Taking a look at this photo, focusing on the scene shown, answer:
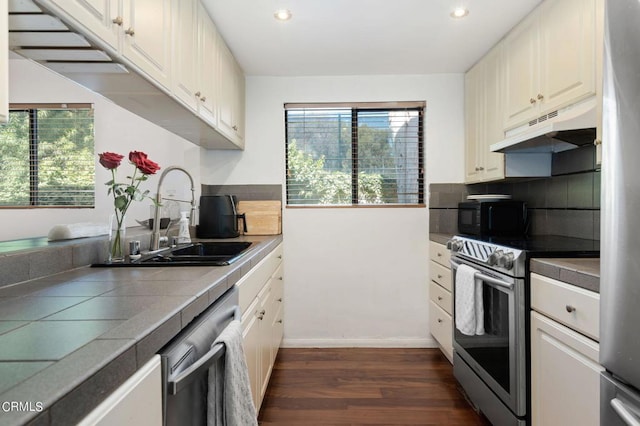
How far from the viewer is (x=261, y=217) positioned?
2834 millimetres

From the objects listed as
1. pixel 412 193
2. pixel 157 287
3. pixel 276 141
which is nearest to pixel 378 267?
pixel 412 193

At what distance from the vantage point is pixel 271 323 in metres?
2.20

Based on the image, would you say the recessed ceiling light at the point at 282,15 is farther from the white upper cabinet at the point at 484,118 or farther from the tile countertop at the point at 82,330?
the tile countertop at the point at 82,330

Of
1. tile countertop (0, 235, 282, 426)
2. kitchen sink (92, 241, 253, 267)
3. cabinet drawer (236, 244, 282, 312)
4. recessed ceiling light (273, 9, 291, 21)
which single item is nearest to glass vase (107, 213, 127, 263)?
kitchen sink (92, 241, 253, 267)

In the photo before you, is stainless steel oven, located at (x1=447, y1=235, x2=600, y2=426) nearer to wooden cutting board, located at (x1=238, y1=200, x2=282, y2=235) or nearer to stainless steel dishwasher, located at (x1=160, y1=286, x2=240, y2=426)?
stainless steel dishwasher, located at (x1=160, y1=286, x2=240, y2=426)

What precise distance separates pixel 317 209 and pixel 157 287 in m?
1.96

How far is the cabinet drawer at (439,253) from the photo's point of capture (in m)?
2.44

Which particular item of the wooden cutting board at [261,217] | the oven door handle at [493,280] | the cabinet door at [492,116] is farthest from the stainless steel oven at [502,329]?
the wooden cutting board at [261,217]

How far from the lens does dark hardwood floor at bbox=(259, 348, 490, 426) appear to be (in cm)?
188

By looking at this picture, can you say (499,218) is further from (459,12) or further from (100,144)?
(100,144)

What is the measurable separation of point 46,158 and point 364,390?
231 cm

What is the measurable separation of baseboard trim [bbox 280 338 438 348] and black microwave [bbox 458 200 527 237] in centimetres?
105

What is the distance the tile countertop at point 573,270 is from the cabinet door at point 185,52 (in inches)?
69.9

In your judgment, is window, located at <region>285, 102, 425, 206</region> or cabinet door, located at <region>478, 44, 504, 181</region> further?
window, located at <region>285, 102, 425, 206</region>
